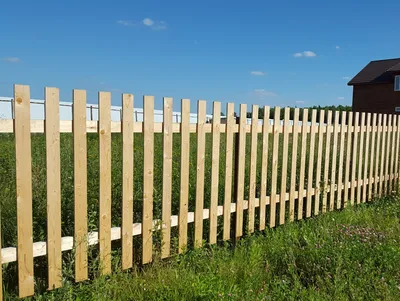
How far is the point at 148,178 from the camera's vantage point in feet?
9.84

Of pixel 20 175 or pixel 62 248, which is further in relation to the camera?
pixel 62 248

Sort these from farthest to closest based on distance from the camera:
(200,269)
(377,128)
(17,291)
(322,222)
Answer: (377,128), (322,222), (200,269), (17,291)

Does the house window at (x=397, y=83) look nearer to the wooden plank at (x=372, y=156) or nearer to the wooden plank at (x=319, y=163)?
the wooden plank at (x=372, y=156)

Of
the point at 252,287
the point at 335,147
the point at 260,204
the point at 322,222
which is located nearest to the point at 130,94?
the point at 252,287

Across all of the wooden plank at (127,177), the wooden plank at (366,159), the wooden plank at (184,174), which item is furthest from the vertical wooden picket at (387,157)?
the wooden plank at (127,177)

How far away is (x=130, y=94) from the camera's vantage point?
111 inches

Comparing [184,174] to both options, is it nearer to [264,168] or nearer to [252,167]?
[252,167]

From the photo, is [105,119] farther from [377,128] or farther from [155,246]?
[377,128]

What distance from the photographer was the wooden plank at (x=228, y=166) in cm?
361

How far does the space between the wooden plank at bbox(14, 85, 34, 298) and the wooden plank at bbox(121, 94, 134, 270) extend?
0.72 metres

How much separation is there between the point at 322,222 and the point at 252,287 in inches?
83.0

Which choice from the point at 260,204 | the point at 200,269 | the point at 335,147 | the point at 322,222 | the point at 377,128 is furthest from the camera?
the point at 377,128

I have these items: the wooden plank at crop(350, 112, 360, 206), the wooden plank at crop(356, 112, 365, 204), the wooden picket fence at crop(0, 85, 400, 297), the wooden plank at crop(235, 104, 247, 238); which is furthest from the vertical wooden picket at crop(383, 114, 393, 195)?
the wooden plank at crop(235, 104, 247, 238)

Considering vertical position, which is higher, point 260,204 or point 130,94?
point 130,94
